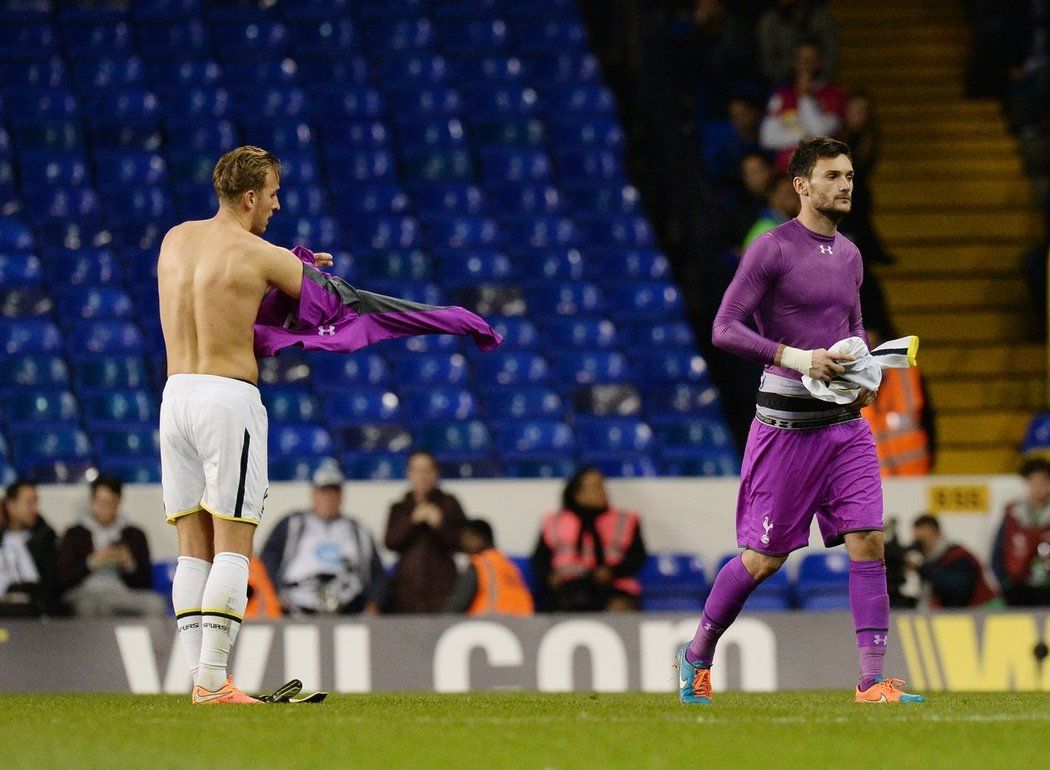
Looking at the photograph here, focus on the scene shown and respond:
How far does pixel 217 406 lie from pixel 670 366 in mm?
7870

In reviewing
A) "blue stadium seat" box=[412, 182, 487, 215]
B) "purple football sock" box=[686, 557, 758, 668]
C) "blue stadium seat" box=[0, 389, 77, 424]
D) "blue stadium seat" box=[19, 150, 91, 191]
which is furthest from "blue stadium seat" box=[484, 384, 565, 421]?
"purple football sock" box=[686, 557, 758, 668]

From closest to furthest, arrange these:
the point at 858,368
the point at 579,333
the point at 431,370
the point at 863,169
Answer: the point at 858,368, the point at 431,370, the point at 579,333, the point at 863,169

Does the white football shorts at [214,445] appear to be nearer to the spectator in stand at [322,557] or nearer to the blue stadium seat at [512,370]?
the spectator in stand at [322,557]

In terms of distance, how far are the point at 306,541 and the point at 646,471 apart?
9.30 feet

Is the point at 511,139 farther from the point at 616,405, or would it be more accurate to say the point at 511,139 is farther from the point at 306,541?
the point at 306,541

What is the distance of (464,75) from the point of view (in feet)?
56.7

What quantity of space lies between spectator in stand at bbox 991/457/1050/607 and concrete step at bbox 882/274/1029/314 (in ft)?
13.5

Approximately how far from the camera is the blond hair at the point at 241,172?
7.54 meters

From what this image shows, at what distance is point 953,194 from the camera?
17594mm

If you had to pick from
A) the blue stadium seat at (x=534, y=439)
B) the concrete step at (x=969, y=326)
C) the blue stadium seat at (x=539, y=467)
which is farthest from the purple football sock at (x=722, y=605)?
the concrete step at (x=969, y=326)

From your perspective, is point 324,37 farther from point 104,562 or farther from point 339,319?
point 339,319

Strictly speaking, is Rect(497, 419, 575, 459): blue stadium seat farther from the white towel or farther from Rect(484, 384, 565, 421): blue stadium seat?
the white towel

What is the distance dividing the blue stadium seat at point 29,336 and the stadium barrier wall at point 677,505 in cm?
162

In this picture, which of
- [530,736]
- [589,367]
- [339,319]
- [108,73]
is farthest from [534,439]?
[530,736]
